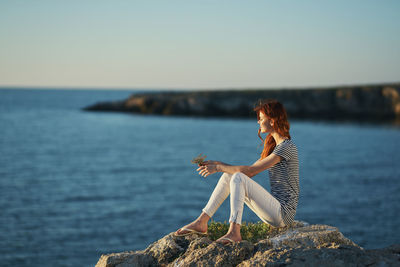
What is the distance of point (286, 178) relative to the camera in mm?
5656

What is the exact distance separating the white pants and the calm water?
35.6ft

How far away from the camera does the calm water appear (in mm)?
16859

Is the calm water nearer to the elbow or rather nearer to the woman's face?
the elbow

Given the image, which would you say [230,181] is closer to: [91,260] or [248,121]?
[91,260]

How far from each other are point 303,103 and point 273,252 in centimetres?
7608

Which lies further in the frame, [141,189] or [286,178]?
[141,189]

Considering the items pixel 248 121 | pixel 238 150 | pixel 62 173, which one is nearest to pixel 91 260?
pixel 62 173

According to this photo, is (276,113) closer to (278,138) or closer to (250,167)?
(278,138)

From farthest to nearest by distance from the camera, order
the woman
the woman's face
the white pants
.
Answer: the woman's face
the woman
the white pants

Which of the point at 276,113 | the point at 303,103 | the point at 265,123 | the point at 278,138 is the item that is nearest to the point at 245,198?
the point at 278,138

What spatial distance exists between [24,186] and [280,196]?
75.9 ft

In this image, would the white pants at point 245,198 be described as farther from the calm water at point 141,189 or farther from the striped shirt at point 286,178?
the calm water at point 141,189

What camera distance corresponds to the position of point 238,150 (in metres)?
39.1

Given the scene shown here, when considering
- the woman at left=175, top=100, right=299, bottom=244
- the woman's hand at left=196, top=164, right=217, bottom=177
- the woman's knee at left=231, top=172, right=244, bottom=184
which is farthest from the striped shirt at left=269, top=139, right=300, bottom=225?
the woman's hand at left=196, top=164, right=217, bottom=177
